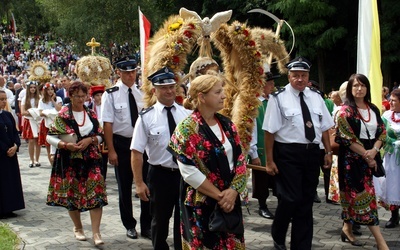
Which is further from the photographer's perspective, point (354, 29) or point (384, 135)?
point (354, 29)

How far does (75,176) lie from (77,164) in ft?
0.46

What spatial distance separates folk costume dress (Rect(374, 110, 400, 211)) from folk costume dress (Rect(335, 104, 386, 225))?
0.95 meters

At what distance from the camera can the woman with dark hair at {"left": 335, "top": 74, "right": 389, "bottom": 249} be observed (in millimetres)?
6512

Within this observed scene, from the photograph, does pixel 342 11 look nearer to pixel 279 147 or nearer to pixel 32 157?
pixel 32 157

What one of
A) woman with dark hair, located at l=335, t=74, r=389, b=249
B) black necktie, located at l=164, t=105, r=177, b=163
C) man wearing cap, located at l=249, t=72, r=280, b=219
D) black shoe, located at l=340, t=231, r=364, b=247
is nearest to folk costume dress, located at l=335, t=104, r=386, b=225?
woman with dark hair, located at l=335, t=74, r=389, b=249

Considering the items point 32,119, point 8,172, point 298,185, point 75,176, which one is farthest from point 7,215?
point 32,119

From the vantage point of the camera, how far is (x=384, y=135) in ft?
21.8

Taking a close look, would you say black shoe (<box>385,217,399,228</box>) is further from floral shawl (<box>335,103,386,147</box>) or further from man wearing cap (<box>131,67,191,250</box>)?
man wearing cap (<box>131,67,191,250</box>)

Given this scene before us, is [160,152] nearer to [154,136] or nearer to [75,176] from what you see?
[154,136]

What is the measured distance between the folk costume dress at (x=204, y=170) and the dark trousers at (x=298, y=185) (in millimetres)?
1715

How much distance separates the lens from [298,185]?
6.23 m

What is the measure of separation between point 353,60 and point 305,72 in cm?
2639

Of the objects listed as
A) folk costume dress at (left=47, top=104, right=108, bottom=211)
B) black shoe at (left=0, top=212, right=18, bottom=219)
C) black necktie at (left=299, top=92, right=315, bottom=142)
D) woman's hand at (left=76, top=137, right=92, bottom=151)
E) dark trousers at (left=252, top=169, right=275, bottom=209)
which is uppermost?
black necktie at (left=299, top=92, right=315, bottom=142)

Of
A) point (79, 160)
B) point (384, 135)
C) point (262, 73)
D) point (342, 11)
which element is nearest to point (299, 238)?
point (384, 135)
